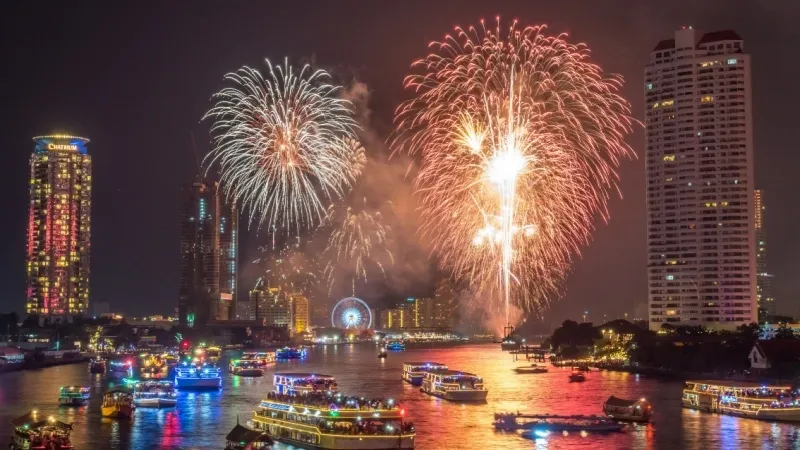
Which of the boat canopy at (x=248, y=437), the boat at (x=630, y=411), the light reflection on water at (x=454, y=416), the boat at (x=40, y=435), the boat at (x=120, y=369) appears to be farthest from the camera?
the boat at (x=120, y=369)

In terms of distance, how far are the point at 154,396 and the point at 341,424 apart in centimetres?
2316

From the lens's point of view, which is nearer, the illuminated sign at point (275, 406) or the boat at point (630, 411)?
the illuminated sign at point (275, 406)

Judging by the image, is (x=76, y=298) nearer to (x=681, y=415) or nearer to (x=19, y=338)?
(x=19, y=338)

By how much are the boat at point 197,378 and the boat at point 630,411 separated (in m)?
32.6

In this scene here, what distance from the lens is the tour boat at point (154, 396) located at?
59906mm

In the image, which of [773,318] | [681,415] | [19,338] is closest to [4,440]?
[681,415]

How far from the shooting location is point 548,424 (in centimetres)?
4884

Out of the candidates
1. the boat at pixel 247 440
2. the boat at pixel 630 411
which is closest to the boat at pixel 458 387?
the boat at pixel 630 411

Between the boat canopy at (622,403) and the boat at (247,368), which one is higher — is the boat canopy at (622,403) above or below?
above

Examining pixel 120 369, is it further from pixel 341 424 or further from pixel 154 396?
pixel 341 424

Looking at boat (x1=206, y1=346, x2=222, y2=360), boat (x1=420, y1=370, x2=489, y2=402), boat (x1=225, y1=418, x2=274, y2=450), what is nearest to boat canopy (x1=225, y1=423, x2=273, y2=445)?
boat (x1=225, y1=418, x2=274, y2=450)

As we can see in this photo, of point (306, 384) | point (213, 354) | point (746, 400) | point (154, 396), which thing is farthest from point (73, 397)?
point (213, 354)

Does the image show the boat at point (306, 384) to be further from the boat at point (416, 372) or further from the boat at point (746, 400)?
the boat at point (746, 400)

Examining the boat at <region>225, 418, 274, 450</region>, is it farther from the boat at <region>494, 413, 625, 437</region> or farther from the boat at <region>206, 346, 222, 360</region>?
the boat at <region>206, 346, 222, 360</region>
